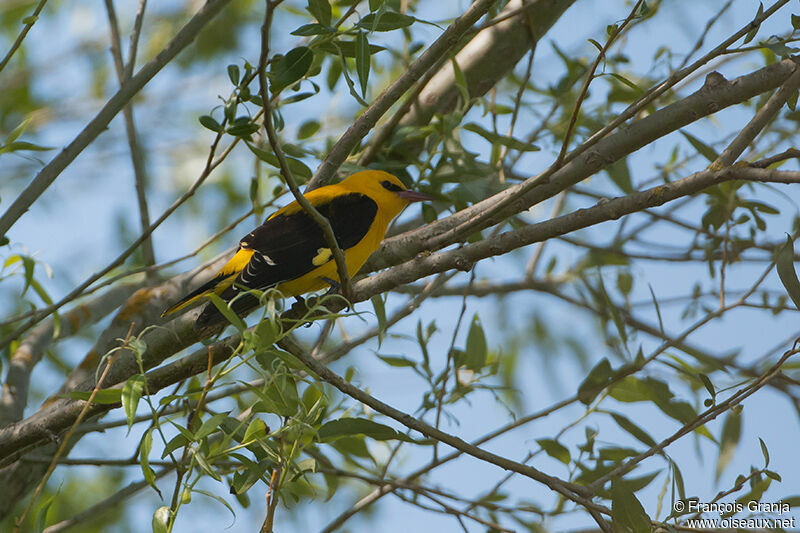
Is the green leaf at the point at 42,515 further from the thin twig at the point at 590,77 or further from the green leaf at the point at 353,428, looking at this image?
the thin twig at the point at 590,77

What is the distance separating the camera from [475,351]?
3.32m

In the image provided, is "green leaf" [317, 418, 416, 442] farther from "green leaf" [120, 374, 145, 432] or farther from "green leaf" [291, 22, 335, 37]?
"green leaf" [291, 22, 335, 37]

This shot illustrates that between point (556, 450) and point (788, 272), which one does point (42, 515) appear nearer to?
point (556, 450)

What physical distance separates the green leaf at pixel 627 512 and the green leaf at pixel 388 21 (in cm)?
143

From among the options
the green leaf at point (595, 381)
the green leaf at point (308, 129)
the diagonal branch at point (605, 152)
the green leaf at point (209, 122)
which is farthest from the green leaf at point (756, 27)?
the green leaf at point (308, 129)

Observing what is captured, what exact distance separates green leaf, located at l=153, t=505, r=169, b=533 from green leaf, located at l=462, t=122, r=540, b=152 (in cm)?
190

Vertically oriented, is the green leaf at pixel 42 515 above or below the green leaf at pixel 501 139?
below

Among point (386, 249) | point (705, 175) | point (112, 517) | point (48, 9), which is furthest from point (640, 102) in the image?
point (48, 9)

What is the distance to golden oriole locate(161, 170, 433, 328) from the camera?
123 inches

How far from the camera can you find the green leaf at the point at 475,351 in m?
3.31

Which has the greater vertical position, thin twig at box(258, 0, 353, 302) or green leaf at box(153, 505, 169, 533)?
thin twig at box(258, 0, 353, 302)

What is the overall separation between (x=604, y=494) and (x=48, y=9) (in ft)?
16.9

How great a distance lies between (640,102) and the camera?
2119 millimetres

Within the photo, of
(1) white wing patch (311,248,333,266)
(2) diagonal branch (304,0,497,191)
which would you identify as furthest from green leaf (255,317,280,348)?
(1) white wing patch (311,248,333,266)
